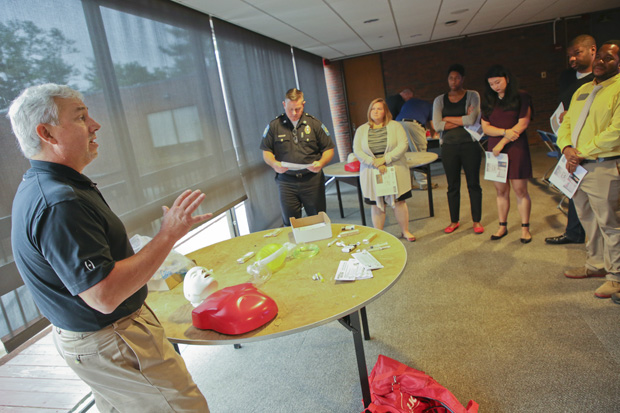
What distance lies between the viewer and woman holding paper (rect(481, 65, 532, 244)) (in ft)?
10.7

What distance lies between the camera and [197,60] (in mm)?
3510

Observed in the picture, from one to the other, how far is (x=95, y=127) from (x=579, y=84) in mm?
3051

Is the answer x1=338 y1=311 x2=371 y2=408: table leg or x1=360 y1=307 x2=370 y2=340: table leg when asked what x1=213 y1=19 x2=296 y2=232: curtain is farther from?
x1=338 y1=311 x2=371 y2=408: table leg

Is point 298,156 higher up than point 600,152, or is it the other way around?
point 298,156

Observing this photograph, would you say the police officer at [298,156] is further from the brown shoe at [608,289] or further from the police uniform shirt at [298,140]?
the brown shoe at [608,289]

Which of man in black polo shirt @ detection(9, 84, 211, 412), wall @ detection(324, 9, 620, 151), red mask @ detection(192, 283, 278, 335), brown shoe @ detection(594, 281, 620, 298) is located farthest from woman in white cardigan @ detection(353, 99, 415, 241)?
wall @ detection(324, 9, 620, 151)

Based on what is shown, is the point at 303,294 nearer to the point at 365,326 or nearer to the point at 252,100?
the point at 365,326

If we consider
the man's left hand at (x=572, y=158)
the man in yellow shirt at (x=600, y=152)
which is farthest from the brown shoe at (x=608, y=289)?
the man's left hand at (x=572, y=158)

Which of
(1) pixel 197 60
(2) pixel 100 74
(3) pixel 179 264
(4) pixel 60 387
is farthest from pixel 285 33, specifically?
(4) pixel 60 387

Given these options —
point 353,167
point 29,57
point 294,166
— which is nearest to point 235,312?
point 29,57

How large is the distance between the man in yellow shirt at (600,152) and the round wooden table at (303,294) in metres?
1.44

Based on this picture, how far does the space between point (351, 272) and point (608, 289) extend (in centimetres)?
195

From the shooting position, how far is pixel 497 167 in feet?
11.5

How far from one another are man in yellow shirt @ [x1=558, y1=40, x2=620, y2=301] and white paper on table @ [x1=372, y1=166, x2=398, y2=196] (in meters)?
1.36
